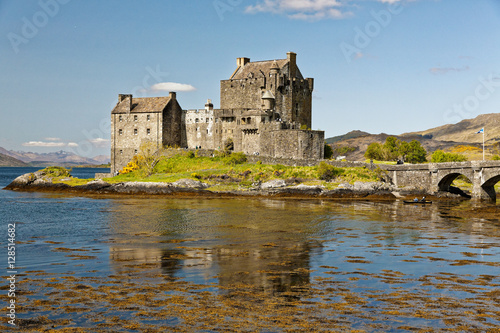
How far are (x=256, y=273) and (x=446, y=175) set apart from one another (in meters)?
48.8

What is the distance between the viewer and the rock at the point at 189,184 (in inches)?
2689

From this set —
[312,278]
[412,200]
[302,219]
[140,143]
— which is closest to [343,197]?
[412,200]

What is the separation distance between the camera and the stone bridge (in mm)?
60781

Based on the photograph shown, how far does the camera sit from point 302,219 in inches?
1705

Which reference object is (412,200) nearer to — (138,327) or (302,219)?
(302,219)

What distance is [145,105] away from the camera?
86312mm

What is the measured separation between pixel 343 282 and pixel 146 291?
8.01 metres

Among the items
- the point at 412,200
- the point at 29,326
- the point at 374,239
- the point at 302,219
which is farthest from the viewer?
the point at 412,200

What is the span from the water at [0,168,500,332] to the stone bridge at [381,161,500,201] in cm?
1738

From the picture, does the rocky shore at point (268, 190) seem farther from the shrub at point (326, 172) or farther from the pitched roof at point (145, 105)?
the pitched roof at point (145, 105)

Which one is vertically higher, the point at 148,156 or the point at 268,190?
the point at 148,156

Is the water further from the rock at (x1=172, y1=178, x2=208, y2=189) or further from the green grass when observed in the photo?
the rock at (x1=172, y1=178, x2=208, y2=189)

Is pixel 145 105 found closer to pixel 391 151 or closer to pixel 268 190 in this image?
pixel 268 190

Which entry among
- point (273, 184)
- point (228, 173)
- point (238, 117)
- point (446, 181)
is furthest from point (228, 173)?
point (446, 181)
